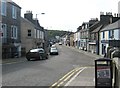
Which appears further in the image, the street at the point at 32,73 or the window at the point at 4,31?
the window at the point at 4,31

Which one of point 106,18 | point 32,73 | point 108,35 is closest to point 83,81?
point 32,73

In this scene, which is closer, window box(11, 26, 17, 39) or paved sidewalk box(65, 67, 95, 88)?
paved sidewalk box(65, 67, 95, 88)

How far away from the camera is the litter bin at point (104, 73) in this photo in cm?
1273

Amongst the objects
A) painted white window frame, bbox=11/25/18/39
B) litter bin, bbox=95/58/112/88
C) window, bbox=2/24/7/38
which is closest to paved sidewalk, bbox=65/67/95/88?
litter bin, bbox=95/58/112/88

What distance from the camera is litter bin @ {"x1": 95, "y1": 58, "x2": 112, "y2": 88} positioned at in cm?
1273

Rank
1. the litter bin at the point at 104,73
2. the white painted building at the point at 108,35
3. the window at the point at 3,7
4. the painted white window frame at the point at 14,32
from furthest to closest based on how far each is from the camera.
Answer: the white painted building at the point at 108,35, the painted white window frame at the point at 14,32, the window at the point at 3,7, the litter bin at the point at 104,73

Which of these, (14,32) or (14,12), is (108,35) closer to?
(14,32)

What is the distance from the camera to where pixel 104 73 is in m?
12.8

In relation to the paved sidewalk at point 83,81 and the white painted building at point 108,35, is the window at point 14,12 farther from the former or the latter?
the paved sidewalk at point 83,81

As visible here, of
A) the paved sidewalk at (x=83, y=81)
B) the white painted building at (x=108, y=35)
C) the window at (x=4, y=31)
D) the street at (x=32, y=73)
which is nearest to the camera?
the paved sidewalk at (x=83, y=81)

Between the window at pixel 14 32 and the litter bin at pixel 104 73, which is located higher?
the window at pixel 14 32

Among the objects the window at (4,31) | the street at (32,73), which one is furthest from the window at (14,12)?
the street at (32,73)

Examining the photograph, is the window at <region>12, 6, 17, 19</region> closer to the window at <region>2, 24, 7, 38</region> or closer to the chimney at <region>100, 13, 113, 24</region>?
the window at <region>2, 24, 7, 38</region>

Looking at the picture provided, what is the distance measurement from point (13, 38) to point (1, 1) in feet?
26.5
